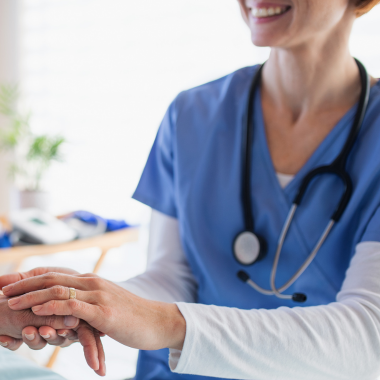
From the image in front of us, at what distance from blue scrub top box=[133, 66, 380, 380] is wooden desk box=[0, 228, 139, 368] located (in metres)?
0.80

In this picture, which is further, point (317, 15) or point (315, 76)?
point (315, 76)

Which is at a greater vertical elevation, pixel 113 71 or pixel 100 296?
pixel 113 71

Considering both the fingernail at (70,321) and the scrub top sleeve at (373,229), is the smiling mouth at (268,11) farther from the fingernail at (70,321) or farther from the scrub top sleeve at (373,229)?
the fingernail at (70,321)

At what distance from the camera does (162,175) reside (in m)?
1.11

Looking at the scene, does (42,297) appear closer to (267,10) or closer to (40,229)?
(267,10)

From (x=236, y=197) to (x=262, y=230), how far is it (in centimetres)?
9

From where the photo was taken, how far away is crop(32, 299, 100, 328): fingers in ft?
2.22

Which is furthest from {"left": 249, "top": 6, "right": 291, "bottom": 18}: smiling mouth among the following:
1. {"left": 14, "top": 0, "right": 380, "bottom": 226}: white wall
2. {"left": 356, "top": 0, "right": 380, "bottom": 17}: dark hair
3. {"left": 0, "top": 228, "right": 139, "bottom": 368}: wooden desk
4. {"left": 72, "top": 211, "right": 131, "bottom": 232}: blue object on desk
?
{"left": 14, "top": 0, "right": 380, "bottom": 226}: white wall

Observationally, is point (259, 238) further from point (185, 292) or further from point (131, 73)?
point (131, 73)

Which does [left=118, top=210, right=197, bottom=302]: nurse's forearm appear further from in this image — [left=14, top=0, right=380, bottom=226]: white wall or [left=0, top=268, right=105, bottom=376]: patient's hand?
[left=14, top=0, right=380, bottom=226]: white wall

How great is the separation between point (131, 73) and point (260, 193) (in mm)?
2072

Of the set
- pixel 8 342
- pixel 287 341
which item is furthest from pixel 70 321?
pixel 287 341

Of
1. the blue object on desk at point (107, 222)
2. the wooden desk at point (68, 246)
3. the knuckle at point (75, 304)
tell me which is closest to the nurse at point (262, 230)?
the knuckle at point (75, 304)

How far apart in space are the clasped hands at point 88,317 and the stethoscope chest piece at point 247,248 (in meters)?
0.24
